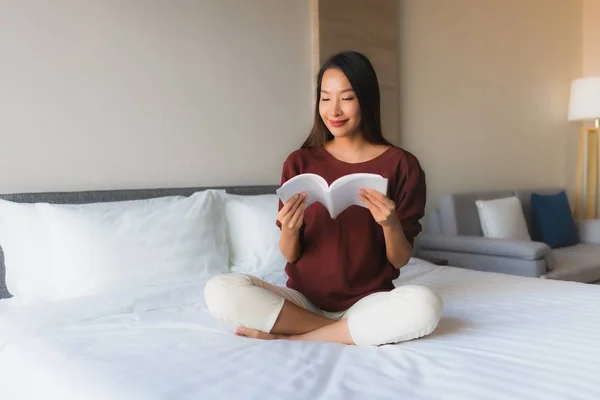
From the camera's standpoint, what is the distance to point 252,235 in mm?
2447

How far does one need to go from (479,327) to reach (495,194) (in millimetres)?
2467

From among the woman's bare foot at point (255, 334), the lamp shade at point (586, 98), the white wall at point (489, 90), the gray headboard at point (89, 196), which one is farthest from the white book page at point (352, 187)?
the lamp shade at point (586, 98)

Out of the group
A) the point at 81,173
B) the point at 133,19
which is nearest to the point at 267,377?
the point at 81,173

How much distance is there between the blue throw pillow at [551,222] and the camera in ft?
12.8

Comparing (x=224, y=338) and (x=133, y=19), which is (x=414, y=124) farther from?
(x=224, y=338)

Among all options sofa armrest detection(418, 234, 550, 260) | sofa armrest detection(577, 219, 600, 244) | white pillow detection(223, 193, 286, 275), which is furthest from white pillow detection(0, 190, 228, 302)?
sofa armrest detection(577, 219, 600, 244)

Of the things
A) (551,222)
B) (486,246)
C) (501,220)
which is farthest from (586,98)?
(486,246)

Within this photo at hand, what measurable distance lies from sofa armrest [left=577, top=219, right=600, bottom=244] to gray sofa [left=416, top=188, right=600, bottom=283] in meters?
0.17

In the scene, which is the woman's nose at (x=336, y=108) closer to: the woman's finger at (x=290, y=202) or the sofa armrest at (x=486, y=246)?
the woman's finger at (x=290, y=202)

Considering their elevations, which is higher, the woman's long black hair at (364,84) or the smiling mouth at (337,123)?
the woman's long black hair at (364,84)

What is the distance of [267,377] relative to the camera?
45.6 inches

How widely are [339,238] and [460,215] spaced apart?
2.03m

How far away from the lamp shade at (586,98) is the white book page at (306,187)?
370 cm

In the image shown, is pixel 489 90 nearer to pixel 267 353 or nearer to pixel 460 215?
pixel 460 215
